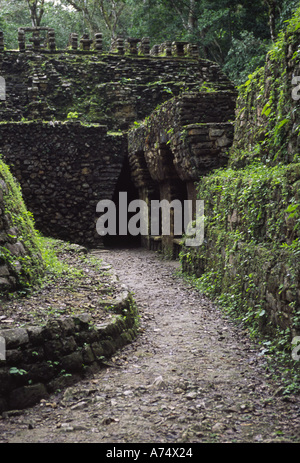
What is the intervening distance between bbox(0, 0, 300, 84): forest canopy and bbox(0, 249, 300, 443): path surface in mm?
12220

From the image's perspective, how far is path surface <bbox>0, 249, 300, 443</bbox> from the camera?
11.0ft

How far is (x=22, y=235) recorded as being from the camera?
20.7 ft

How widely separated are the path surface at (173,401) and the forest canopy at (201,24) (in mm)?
12220

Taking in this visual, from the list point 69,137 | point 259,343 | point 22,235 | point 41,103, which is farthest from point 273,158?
point 41,103

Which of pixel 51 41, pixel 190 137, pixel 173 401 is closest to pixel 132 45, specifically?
pixel 51 41

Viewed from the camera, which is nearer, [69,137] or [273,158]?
[273,158]

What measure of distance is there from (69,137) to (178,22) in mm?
14038

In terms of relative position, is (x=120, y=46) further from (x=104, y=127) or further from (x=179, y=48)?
(x=104, y=127)

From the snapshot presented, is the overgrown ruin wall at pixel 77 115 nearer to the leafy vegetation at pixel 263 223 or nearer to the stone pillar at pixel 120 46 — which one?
the stone pillar at pixel 120 46

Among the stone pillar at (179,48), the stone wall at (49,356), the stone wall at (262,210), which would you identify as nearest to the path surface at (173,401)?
the stone wall at (49,356)

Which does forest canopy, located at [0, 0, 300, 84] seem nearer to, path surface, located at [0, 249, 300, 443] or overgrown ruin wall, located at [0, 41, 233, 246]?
overgrown ruin wall, located at [0, 41, 233, 246]

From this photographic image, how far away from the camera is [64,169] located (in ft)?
44.9

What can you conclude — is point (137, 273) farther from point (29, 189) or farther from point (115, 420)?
point (115, 420)

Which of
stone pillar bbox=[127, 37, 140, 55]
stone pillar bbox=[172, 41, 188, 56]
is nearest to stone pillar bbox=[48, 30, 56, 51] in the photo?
stone pillar bbox=[127, 37, 140, 55]
